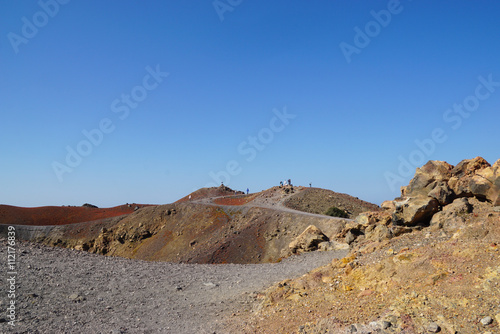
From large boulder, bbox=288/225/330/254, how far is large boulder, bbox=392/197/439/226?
11987 mm

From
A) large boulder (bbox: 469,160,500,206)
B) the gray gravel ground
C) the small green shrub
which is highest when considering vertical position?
the small green shrub

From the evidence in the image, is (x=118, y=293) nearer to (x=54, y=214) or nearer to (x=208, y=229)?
(x=208, y=229)

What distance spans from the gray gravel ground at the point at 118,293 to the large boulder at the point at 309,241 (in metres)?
A: 8.89

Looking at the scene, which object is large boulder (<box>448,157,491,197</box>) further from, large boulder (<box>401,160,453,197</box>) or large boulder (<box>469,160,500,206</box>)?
large boulder (<box>469,160,500,206</box>)

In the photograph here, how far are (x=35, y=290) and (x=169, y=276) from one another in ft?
20.0

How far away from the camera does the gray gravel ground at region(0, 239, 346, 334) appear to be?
10688 millimetres

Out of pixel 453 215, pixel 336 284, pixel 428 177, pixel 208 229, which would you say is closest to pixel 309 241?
pixel 428 177

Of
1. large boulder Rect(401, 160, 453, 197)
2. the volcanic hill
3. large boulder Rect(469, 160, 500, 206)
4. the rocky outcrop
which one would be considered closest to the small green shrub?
the volcanic hill

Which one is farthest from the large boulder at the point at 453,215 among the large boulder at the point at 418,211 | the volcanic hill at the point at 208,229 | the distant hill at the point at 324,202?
the distant hill at the point at 324,202

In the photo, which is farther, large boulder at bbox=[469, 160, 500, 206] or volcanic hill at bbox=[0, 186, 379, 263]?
volcanic hill at bbox=[0, 186, 379, 263]

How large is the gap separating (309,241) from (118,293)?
711 inches

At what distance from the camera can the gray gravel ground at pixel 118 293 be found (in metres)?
10.7

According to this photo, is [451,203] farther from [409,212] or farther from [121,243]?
[121,243]

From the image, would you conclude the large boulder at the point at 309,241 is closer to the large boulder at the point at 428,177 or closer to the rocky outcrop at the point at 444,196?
the rocky outcrop at the point at 444,196
